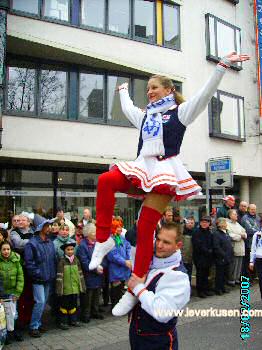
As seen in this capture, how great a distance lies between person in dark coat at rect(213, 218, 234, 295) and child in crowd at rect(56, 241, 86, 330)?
355 centimetres

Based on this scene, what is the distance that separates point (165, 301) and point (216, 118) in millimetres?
14402

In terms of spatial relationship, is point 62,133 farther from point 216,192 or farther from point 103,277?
point 216,192

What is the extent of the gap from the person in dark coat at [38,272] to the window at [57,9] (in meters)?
7.86

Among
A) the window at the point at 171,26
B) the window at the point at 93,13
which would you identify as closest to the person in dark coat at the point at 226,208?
the window at the point at 171,26

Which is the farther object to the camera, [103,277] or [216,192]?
[216,192]

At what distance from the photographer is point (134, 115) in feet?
11.2

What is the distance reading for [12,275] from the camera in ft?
22.0

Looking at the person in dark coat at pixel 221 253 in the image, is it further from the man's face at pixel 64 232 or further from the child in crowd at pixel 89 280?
the man's face at pixel 64 232

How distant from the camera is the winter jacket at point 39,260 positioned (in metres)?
7.05

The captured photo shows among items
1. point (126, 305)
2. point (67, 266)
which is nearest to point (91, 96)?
point (67, 266)

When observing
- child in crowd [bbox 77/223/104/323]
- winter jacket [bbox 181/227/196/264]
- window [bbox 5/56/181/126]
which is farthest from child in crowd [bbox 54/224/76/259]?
window [bbox 5/56/181/126]

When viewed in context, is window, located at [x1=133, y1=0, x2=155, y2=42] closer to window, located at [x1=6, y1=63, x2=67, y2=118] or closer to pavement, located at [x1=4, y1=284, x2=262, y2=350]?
window, located at [x1=6, y1=63, x2=67, y2=118]

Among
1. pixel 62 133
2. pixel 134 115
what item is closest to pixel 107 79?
pixel 62 133

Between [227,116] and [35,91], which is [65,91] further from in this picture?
[227,116]
